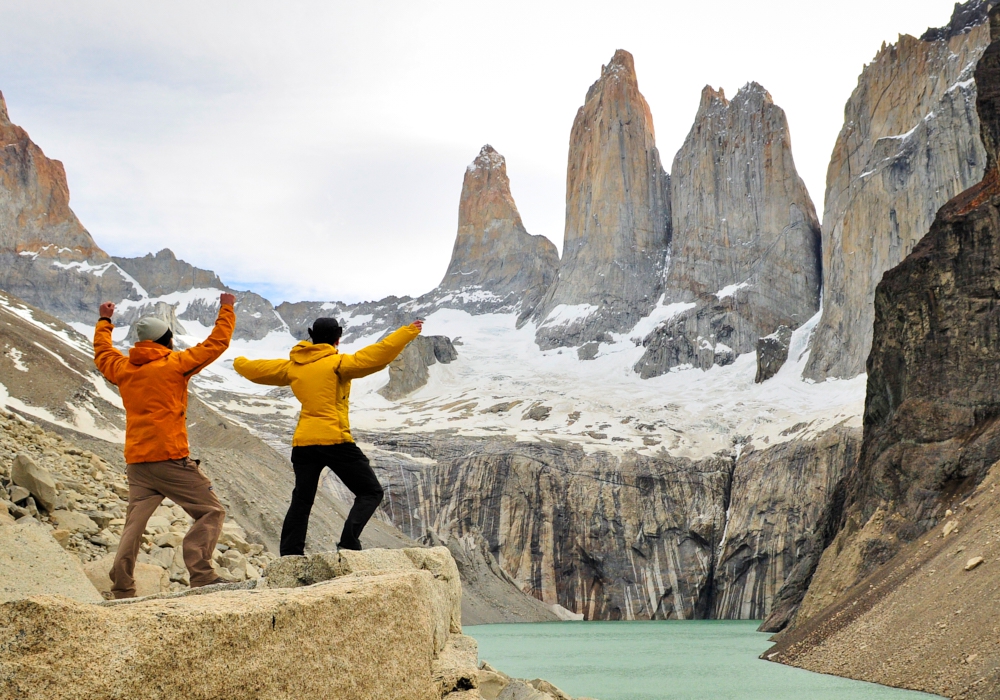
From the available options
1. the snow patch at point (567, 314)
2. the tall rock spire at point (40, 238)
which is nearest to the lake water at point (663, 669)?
the snow patch at point (567, 314)

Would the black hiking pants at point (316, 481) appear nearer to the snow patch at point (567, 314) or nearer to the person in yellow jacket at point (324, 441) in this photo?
the person in yellow jacket at point (324, 441)

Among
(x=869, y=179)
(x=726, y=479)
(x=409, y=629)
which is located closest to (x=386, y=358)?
(x=409, y=629)

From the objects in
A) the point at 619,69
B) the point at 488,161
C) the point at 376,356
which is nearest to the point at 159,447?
the point at 376,356

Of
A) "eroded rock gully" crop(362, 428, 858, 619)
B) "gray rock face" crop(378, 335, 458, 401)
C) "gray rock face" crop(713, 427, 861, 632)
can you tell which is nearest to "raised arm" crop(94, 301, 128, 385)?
"gray rock face" crop(713, 427, 861, 632)

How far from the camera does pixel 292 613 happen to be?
3826mm

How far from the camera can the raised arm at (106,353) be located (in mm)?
7113

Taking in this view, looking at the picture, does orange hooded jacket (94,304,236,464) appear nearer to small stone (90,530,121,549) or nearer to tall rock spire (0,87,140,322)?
small stone (90,530,121,549)

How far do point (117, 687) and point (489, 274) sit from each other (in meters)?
144

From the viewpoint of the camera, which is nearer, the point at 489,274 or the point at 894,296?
the point at 894,296

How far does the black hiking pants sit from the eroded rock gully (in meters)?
54.4

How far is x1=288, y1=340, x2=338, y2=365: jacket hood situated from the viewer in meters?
7.14

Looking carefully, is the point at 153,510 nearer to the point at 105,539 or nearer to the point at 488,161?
the point at 105,539

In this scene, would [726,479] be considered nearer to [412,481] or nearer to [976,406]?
[412,481]

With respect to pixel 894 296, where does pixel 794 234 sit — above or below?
above
